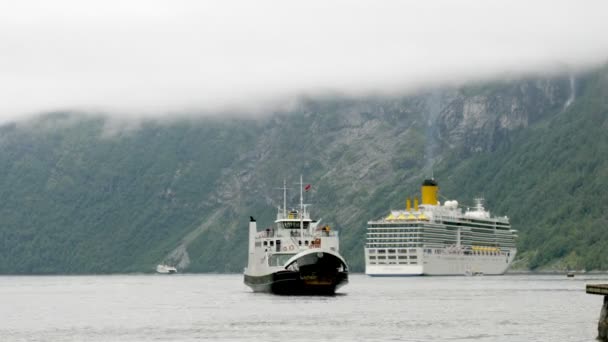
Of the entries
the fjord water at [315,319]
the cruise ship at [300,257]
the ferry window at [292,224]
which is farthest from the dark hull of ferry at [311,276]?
the ferry window at [292,224]

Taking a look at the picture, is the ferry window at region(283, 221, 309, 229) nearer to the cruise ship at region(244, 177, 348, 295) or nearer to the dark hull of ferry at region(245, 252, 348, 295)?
the cruise ship at region(244, 177, 348, 295)

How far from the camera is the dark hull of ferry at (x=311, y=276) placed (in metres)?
164

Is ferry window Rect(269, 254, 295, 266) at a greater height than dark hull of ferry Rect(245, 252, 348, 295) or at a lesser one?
greater

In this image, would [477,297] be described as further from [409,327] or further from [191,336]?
[191,336]

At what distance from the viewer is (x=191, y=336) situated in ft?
381

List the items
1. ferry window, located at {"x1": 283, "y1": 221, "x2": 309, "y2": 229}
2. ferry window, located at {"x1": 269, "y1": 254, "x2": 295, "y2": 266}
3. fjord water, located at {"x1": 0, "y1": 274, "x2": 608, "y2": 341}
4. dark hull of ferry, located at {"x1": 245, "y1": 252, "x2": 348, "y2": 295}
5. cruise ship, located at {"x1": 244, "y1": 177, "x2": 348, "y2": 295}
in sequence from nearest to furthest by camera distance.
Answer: fjord water, located at {"x1": 0, "y1": 274, "x2": 608, "y2": 341} → dark hull of ferry, located at {"x1": 245, "y1": 252, "x2": 348, "y2": 295} → cruise ship, located at {"x1": 244, "y1": 177, "x2": 348, "y2": 295} → ferry window, located at {"x1": 269, "y1": 254, "x2": 295, "y2": 266} → ferry window, located at {"x1": 283, "y1": 221, "x2": 309, "y2": 229}

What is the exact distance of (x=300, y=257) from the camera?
536 feet

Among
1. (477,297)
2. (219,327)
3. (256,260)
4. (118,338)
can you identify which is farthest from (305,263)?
(118,338)

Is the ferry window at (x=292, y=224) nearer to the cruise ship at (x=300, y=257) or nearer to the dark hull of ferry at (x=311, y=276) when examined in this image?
the cruise ship at (x=300, y=257)

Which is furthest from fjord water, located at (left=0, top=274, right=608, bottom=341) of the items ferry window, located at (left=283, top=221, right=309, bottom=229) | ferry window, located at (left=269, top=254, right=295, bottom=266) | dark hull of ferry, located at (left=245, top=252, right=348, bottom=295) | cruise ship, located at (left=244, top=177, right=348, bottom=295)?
ferry window, located at (left=283, top=221, right=309, bottom=229)

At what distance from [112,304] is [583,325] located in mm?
73523

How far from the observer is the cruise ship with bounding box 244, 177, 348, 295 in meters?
165

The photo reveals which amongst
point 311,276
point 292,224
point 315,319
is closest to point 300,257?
point 311,276

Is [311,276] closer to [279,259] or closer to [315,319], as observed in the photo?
[279,259]
